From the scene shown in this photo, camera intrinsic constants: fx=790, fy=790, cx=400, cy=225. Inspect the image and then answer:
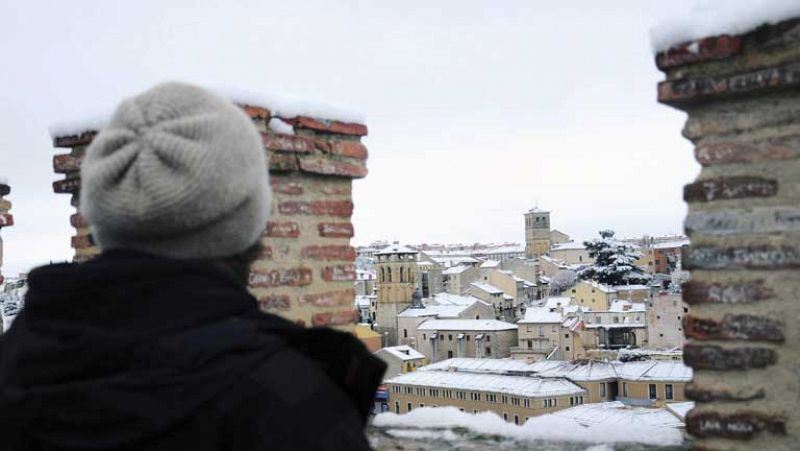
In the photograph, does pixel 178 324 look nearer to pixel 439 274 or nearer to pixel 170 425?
pixel 170 425

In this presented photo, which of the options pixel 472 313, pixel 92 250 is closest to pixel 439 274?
pixel 472 313

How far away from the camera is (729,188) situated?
2.76 metres

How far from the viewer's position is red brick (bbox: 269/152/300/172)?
3797mm

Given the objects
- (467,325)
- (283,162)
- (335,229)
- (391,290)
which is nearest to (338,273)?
(335,229)

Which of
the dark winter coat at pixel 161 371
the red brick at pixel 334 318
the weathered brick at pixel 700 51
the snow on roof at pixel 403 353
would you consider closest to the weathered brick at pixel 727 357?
the weathered brick at pixel 700 51

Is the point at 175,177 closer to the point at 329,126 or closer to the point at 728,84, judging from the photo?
the point at 728,84

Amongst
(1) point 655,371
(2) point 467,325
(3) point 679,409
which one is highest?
(3) point 679,409

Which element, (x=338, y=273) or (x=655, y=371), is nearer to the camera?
(x=338, y=273)

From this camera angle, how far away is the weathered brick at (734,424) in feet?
8.79

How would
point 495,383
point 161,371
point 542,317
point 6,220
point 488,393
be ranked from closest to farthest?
point 161,371, point 6,220, point 488,393, point 495,383, point 542,317

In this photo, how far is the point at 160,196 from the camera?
1199mm

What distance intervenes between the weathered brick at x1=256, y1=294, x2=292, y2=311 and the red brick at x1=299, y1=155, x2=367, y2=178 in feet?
2.11

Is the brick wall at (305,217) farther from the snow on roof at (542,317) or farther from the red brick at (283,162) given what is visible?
the snow on roof at (542,317)

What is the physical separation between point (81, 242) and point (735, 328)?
10.3 ft
